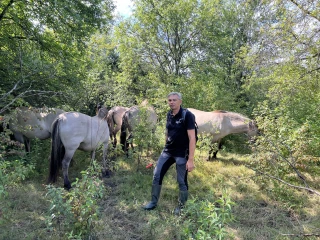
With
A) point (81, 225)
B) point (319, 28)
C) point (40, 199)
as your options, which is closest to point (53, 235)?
point (81, 225)

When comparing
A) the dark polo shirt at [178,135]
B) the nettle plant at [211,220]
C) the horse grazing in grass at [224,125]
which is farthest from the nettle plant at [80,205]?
the horse grazing in grass at [224,125]

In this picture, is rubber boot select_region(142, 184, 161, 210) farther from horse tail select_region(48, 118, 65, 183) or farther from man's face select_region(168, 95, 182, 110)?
horse tail select_region(48, 118, 65, 183)

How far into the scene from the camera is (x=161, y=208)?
3959 mm

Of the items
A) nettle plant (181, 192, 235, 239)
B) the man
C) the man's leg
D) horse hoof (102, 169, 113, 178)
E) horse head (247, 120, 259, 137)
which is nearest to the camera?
nettle plant (181, 192, 235, 239)

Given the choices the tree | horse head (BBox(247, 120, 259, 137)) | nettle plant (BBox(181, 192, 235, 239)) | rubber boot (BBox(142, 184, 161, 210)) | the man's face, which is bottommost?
rubber boot (BBox(142, 184, 161, 210))

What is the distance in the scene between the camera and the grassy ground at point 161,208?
319cm

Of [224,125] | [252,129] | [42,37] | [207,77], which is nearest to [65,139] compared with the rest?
[42,37]

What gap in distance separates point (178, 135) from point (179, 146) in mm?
177

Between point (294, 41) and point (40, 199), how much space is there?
7284 mm

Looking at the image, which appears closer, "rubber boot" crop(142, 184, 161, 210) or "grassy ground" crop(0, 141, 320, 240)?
"grassy ground" crop(0, 141, 320, 240)

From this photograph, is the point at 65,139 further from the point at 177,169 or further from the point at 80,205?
the point at 177,169

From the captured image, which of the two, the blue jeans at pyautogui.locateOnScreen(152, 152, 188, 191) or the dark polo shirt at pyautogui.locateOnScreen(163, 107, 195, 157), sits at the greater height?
the dark polo shirt at pyautogui.locateOnScreen(163, 107, 195, 157)

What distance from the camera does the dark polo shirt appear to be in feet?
11.9

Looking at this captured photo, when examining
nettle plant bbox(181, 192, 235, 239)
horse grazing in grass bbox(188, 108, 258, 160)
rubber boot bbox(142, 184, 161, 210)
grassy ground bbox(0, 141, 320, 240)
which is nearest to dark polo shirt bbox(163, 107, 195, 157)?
rubber boot bbox(142, 184, 161, 210)
